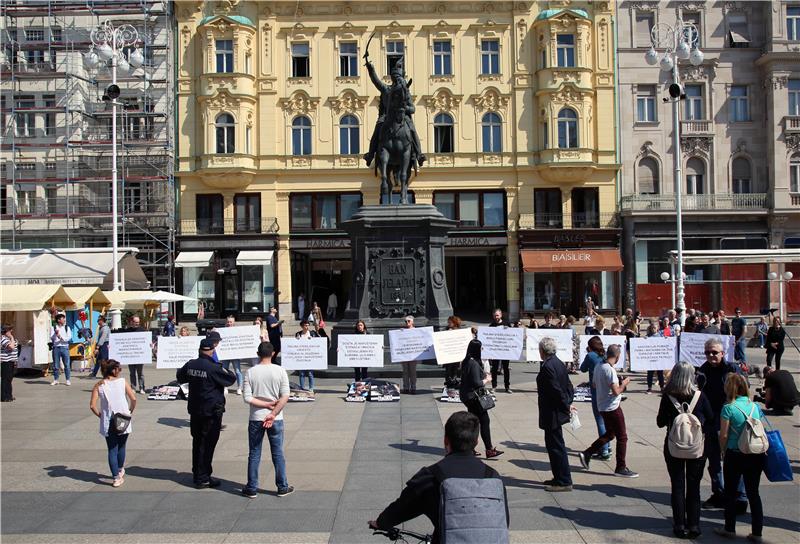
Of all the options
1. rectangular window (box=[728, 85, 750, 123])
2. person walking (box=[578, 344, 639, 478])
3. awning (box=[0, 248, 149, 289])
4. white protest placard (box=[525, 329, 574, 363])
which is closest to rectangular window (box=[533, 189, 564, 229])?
rectangular window (box=[728, 85, 750, 123])

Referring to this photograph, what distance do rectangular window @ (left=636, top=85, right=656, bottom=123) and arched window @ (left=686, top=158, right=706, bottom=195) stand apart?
3.17 metres

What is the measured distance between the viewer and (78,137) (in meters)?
39.1

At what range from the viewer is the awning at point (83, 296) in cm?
2033

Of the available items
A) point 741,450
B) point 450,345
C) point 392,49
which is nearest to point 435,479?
point 741,450

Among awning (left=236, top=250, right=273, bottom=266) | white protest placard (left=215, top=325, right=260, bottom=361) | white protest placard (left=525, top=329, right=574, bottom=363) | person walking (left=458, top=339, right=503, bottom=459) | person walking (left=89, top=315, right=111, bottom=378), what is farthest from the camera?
awning (left=236, top=250, right=273, bottom=266)

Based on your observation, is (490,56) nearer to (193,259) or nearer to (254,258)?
(254,258)

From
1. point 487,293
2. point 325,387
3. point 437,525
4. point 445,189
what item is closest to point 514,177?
point 445,189

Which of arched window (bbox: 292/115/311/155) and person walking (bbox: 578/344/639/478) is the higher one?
arched window (bbox: 292/115/311/155)

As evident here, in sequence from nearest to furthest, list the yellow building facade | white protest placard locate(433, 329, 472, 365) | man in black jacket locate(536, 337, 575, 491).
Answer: man in black jacket locate(536, 337, 575, 491) < white protest placard locate(433, 329, 472, 365) < the yellow building facade

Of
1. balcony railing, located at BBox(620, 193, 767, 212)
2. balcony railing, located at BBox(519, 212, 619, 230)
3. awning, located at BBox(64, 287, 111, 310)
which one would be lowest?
awning, located at BBox(64, 287, 111, 310)

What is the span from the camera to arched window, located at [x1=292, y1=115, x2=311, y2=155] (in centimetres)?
4031

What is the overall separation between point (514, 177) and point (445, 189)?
3.76 metres

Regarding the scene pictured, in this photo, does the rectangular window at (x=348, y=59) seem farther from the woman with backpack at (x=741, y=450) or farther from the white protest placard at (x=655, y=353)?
the woman with backpack at (x=741, y=450)

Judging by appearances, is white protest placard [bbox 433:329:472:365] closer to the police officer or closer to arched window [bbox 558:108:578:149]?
the police officer
